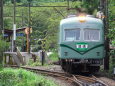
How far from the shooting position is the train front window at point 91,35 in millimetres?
18312

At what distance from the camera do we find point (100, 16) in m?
20.5

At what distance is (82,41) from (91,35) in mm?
635

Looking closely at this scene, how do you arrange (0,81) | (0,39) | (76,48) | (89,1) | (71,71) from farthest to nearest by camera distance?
(89,1) < (71,71) < (76,48) < (0,39) < (0,81)

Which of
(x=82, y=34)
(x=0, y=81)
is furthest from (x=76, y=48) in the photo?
(x=0, y=81)

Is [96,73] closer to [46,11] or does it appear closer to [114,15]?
[114,15]

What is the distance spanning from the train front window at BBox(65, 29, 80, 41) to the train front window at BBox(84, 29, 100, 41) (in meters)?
0.40

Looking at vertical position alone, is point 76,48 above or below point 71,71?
above

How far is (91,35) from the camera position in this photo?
1839cm

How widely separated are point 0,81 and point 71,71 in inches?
330

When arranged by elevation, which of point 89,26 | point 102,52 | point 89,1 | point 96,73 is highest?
point 89,1

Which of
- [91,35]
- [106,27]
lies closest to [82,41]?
[91,35]

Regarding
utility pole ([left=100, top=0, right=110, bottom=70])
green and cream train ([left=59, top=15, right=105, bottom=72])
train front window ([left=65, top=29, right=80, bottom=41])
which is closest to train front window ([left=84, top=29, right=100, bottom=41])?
green and cream train ([left=59, top=15, right=105, bottom=72])

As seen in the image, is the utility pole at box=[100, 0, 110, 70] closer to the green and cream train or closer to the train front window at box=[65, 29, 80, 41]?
the green and cream train

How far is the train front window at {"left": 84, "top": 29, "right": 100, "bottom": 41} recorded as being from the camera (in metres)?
18.3
